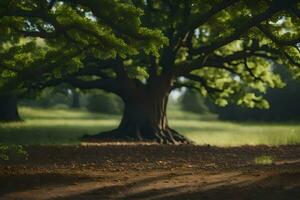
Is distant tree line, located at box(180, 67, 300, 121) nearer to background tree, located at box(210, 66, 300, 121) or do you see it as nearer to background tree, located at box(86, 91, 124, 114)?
background tree, located at box(210, 66, 300, 121)

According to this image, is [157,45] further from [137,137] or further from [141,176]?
[137,137]

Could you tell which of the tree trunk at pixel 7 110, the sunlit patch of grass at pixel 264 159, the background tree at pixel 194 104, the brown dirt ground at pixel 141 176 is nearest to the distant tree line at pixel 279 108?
the background tree at pixel 194 104

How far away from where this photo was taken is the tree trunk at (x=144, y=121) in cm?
2666

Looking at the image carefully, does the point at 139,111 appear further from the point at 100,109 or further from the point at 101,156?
the point at 100,109

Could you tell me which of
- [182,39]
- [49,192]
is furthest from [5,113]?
[49,192]

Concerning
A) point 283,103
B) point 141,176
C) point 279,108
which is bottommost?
point 141,176

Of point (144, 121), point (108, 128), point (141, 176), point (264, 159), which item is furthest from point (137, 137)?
point (141, 176)

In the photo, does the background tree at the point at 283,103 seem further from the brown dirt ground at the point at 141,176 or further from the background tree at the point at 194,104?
the brown dirt ground at the point at 141,176

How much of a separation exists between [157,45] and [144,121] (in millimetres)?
12515

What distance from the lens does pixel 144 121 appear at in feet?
88.4

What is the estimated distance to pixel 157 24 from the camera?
77.8 ft

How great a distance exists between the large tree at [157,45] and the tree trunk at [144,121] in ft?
0.17

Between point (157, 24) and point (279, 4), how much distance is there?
8260mm

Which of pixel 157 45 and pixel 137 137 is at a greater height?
pixel 157 45
